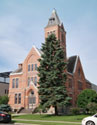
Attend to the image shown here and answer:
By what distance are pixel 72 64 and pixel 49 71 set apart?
69.4 feet

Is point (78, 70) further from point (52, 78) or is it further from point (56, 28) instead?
point (52, 78)

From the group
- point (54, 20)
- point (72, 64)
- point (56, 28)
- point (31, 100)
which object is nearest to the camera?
point (31, 100)

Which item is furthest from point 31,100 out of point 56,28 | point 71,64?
point 56,28

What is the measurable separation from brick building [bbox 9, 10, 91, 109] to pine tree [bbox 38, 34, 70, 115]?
11120 mm

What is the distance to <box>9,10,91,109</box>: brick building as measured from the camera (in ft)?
134

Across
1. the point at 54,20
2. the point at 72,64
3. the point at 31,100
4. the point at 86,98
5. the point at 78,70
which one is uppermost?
the point at 54,20

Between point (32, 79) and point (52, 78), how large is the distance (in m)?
14.7

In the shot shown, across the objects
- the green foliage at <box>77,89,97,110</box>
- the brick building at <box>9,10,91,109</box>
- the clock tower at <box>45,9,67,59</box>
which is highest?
the clock tower at <box>45,9,67,59</box>

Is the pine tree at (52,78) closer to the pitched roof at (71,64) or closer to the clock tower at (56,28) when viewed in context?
the clock tower at (56,28)

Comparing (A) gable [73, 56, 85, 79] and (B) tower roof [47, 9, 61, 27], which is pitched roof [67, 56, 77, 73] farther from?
(B) tower roof [47, 9, 61, 27]

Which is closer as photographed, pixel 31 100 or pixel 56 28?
pixel 31 100

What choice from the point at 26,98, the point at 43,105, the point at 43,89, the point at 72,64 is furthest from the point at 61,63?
the point at 72,64

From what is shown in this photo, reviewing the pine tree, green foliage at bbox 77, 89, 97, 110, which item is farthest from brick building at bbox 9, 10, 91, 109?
the pine tree

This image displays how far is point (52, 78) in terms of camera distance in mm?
27984
